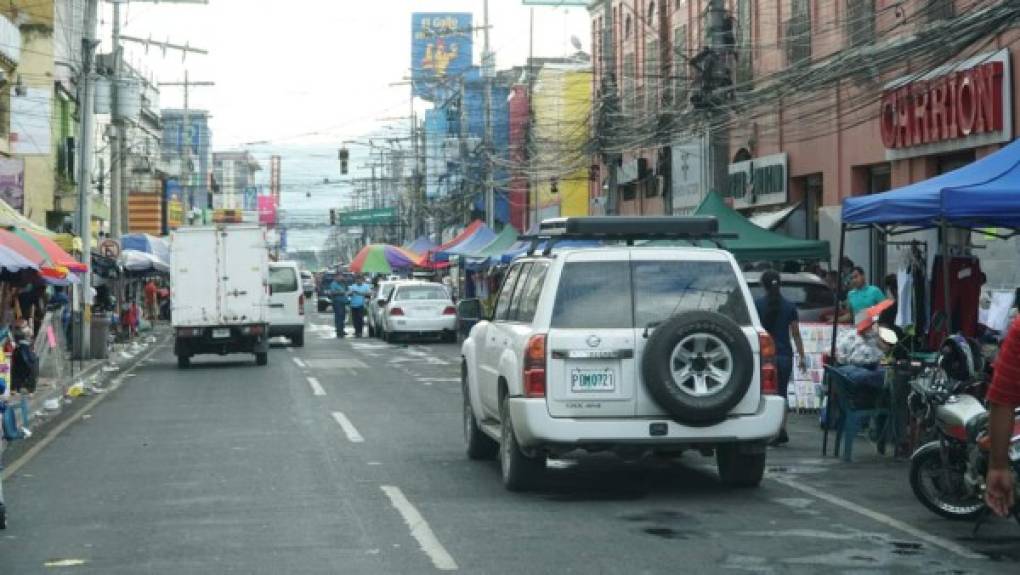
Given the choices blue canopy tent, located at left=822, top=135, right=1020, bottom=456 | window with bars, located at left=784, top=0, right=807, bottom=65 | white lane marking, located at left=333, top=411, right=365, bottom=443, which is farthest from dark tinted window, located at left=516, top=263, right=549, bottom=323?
window with bars, located at left=784, top=0, right=807, bottom=65

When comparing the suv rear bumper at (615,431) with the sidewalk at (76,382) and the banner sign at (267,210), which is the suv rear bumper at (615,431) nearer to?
the sidewalk at (76,382)

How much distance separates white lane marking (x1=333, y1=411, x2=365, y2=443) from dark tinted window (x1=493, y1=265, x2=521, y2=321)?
3268mm

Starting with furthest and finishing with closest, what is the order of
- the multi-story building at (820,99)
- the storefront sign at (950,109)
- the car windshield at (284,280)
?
the car windshield at (284,280) < the multi-story building at (820,99) < the storefront sign at (950,109)

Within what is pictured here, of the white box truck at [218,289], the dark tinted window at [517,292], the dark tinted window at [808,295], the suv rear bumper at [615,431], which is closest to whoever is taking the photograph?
the suv rear bumper at [615,431]

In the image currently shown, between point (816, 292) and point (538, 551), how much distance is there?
13362mm

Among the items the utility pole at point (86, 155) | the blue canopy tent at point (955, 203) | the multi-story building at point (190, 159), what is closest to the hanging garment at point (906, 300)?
the blue canopy tent at point (955, 203)

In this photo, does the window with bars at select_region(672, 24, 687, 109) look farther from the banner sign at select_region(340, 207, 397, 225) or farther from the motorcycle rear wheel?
the banner sign at select_region(340, 207, 397, 225)

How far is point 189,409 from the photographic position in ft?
70.0

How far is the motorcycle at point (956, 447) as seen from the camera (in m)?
9.83

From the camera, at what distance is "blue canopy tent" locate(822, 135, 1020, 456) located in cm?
1377

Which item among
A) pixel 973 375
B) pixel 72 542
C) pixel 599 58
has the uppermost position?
pixel 599 58

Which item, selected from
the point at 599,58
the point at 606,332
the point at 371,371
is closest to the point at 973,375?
the point at 606,332

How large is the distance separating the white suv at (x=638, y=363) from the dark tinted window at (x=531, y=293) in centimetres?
4

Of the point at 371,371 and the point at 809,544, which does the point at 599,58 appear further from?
the point at 809,544
